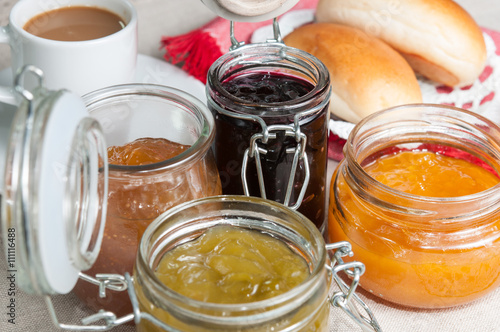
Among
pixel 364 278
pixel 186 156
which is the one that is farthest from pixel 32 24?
pixel 364 278

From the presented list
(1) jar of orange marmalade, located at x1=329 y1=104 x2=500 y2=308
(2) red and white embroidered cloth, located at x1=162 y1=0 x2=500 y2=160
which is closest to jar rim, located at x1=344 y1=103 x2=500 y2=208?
(1) jar of orange marmalade, located at x1=329 y1=104 x2=500 y2=308

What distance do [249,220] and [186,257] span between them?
0.10 m

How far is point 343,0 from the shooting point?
1.53m

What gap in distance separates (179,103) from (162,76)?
452 mm

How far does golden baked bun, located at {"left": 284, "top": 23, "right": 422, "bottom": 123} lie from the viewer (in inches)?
51.8

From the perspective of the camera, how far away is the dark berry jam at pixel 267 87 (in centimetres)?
100

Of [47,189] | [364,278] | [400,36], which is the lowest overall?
[364,278]

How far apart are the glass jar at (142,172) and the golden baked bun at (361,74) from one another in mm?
467

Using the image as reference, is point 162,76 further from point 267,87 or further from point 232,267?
point 232,267

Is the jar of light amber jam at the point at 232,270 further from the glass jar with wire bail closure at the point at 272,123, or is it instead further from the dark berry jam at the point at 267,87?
the dark berry jam at the point at 267,87

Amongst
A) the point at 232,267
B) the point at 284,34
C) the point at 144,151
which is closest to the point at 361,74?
the point at 284,34

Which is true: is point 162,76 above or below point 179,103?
below

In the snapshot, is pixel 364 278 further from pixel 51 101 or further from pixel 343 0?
pixel 343 0

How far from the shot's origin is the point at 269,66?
109 cm
